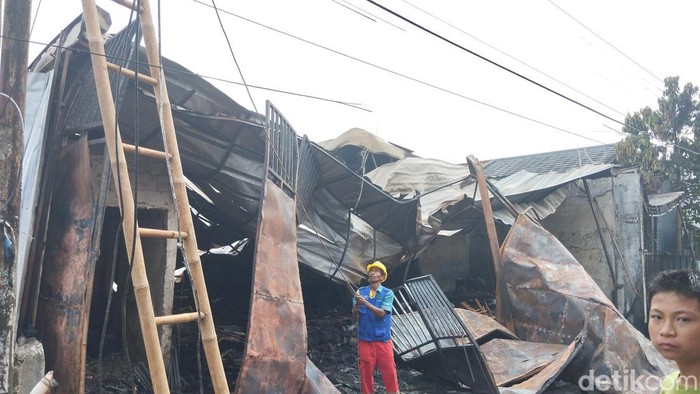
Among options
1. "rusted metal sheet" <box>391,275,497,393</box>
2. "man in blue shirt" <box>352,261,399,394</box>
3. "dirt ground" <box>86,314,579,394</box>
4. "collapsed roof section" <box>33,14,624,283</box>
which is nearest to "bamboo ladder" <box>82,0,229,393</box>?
"collapsed roof section" <box>33,14,624,283</box>

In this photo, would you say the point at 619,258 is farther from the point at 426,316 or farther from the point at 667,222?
the point at 426,316

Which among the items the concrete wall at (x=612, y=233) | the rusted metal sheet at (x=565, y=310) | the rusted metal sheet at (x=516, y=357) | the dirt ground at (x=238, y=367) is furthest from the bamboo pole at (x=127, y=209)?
the concrete wall at (x=612, y=233)

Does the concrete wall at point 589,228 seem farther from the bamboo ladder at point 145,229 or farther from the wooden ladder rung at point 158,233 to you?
the wooden ladder rung at point 158,233

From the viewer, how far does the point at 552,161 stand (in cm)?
1541

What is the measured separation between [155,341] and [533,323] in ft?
19.7

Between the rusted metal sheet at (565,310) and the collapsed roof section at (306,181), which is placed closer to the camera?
the collapsed roof section at (306,181)

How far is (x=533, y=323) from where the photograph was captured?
7.35 meters

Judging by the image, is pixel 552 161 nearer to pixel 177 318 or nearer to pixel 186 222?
pixel 186 222

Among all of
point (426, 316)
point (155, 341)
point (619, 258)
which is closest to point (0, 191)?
point (155, 341)

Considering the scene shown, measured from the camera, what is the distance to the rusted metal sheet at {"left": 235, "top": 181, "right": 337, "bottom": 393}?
11.6ft

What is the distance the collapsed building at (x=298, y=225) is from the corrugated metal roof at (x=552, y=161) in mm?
2602

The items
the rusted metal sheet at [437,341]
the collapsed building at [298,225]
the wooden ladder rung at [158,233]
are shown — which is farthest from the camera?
the rusted metal sheet at [437,341]

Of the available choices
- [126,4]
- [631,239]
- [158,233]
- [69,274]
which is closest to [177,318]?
[158,233]

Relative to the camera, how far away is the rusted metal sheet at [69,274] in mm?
3564
